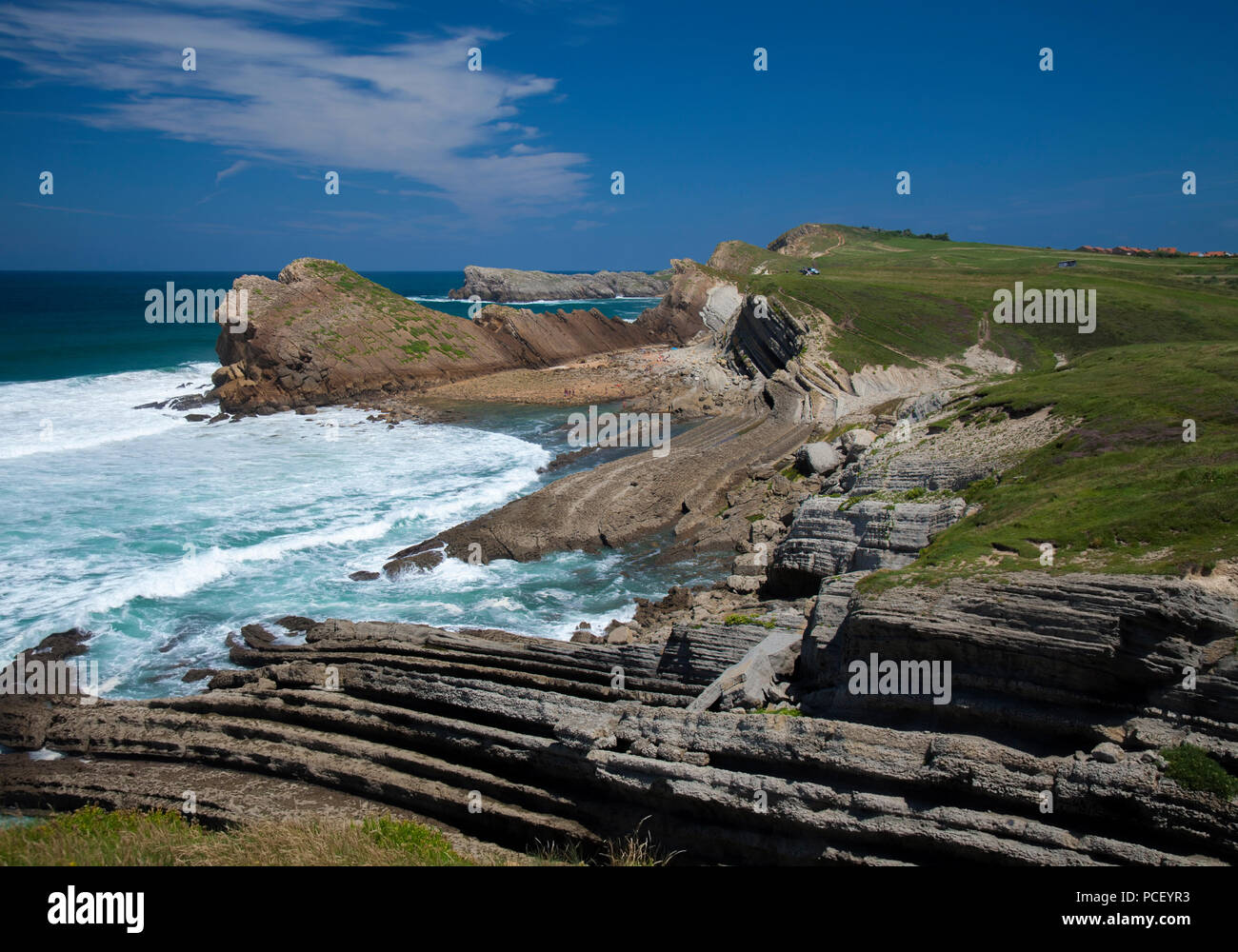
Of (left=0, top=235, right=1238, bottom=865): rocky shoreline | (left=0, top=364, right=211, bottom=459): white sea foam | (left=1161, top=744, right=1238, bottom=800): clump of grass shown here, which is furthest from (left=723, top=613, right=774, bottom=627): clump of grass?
(left=0, top=364, right=211, bottom=459): white sea foam

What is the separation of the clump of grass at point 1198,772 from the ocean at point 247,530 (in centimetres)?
1304

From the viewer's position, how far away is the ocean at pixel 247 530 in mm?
18906

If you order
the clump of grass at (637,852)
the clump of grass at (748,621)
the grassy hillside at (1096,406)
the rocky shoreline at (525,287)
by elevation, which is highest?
the rocky shoreline at (525,287)

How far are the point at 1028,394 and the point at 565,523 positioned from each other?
14797mm

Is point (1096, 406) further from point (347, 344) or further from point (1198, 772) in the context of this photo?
point (347, 344)

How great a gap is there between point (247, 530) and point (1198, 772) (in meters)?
25.4

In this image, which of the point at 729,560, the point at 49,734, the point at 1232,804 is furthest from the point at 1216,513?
the point at 49,734

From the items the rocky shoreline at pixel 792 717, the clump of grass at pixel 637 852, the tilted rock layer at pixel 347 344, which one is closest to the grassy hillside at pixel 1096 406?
the rocky shoreline at pixel 792 717

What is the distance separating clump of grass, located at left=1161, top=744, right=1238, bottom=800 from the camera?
669 centimetres

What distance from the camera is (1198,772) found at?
6.85 metres

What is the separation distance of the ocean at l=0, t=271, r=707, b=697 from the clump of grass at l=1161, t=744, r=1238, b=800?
13038 mm

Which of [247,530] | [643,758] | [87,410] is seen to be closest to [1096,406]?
[643,758]

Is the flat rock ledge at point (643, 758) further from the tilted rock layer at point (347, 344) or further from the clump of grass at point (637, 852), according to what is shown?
the tilted rock layer at point (347, 344)
